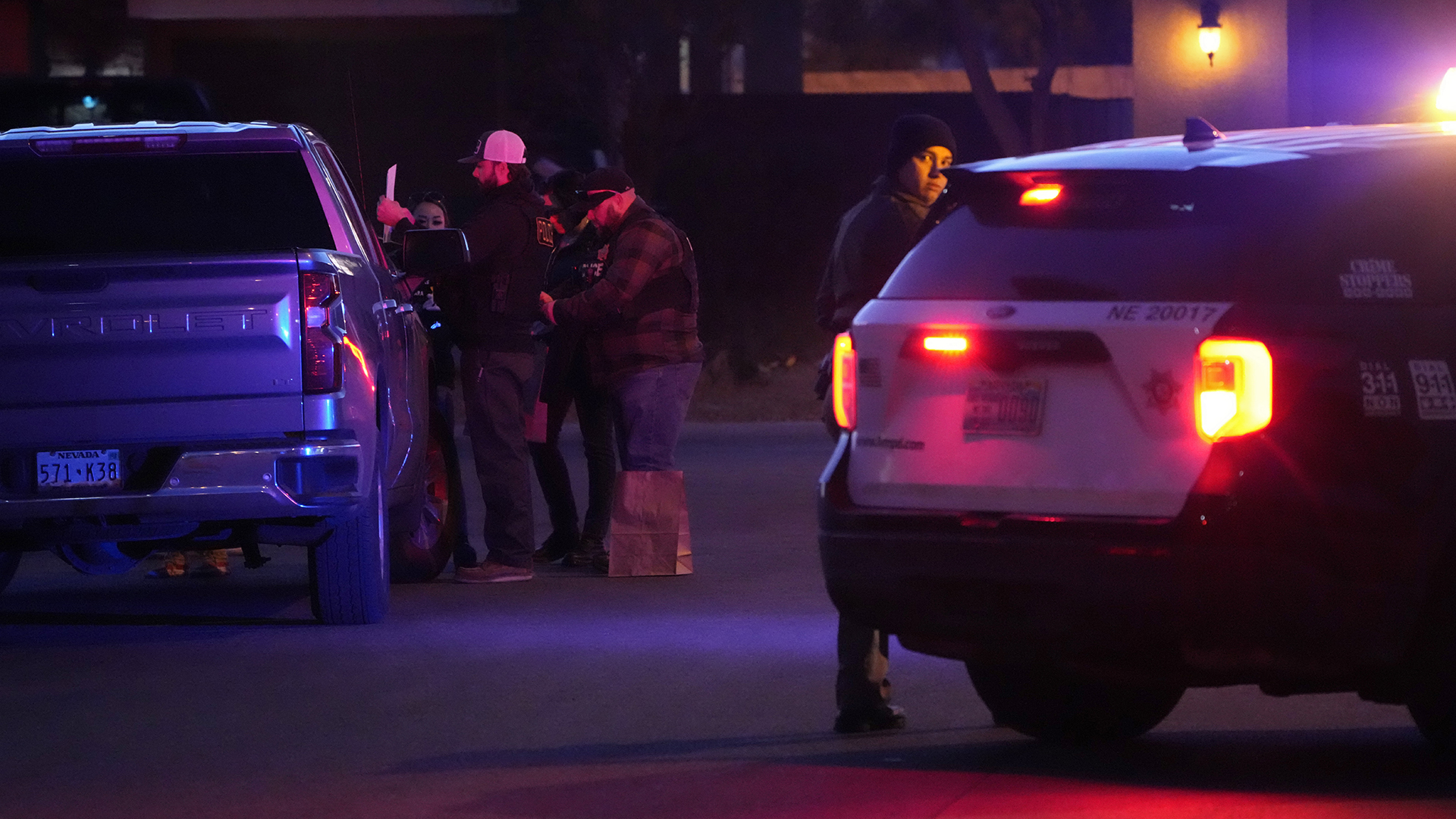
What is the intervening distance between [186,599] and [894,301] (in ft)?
18.4

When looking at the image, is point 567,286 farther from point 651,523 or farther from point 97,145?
point 97,145

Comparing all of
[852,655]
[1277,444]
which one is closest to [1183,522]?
[1277,444]

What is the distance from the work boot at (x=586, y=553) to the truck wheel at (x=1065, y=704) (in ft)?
16.4

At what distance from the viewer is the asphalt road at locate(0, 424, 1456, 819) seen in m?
6.58

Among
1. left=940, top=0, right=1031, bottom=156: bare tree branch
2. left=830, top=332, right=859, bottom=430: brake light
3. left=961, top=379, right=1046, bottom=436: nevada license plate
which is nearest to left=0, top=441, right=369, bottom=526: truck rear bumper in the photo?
left=830, top=332, right=859, bottom=430: brake light

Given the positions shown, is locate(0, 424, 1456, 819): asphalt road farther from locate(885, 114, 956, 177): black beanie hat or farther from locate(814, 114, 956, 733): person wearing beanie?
locate(885, 114, 956, 177): black beanie hat

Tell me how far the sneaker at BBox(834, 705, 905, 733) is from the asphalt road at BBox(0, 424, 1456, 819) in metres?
0.06

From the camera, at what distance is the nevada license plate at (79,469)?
29.7 ft

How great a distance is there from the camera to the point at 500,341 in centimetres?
1167

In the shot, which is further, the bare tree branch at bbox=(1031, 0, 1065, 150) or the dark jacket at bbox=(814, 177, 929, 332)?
the bare tree branch at bbox=(1031, 0, 1065, 150)

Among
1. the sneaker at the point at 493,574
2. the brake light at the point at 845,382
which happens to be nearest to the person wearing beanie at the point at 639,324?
the sneaker at the point at 493,574

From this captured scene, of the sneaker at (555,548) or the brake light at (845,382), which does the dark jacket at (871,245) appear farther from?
the sneaker at (555,548)

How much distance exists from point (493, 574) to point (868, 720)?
4.47m

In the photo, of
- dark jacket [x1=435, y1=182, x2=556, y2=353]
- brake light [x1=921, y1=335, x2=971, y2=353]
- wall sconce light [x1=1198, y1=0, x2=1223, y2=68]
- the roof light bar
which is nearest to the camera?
brake light [x1=921, y1=335, x2=971, y2=353]
